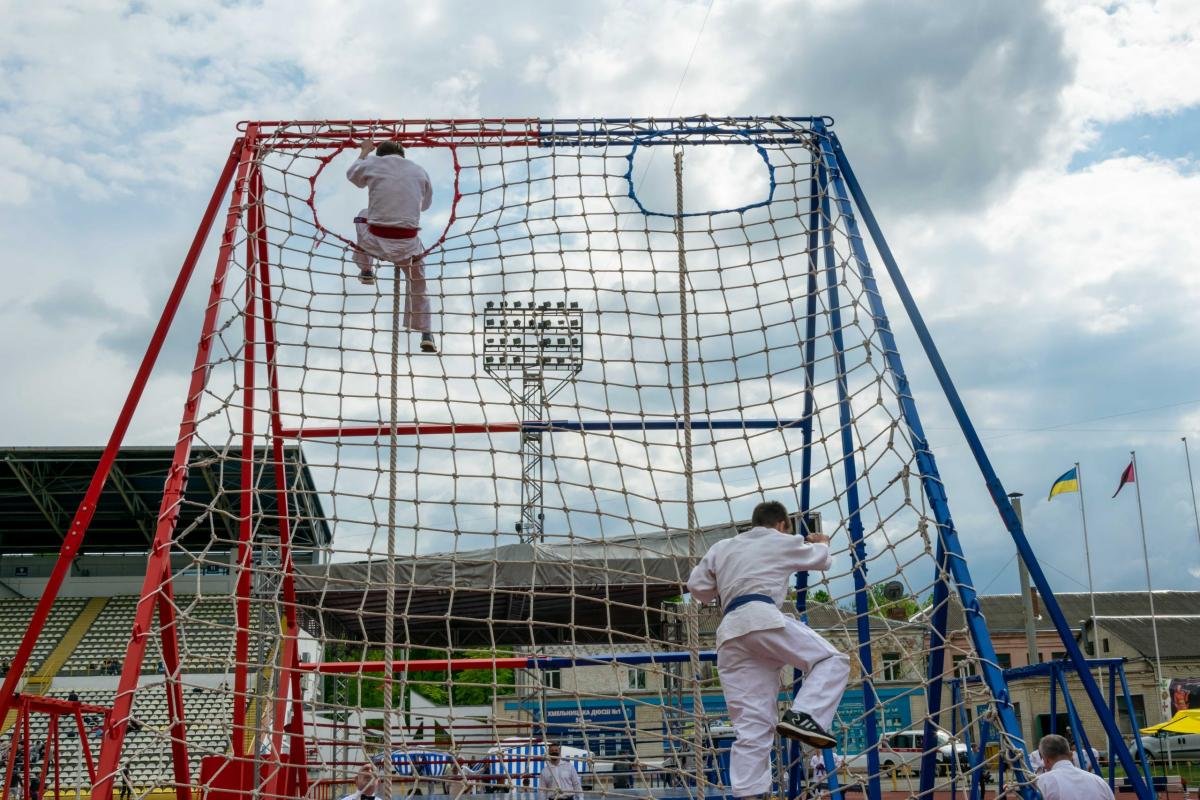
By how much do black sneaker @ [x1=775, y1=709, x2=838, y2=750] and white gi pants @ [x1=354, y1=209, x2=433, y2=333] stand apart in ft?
10.8

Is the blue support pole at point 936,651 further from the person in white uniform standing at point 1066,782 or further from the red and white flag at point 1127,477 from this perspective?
the red and white flag at point 1127,477

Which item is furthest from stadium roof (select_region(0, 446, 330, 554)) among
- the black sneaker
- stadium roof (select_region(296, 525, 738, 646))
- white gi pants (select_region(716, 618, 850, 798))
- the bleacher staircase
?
the black sneaker

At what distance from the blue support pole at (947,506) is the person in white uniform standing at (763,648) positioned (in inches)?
→ 21.4

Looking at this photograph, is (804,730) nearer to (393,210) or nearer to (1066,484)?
(393,210)

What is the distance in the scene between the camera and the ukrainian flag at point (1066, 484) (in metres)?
21.7

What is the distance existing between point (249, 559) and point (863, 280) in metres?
3.28

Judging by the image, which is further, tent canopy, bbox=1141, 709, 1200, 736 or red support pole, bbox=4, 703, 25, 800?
tent canopy, bbox=1141, 709, 1200, 736

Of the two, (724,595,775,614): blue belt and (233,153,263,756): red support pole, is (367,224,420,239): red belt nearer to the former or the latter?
(233,153,263,756): red support pole

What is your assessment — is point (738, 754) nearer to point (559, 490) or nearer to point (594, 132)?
point (559, 490)

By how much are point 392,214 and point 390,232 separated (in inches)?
4.1

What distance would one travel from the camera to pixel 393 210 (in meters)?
6.10

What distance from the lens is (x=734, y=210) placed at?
21.2ft

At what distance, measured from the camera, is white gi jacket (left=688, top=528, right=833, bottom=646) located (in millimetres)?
4035

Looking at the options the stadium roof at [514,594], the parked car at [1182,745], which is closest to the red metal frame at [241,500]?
the stadium roof at [514,594]
